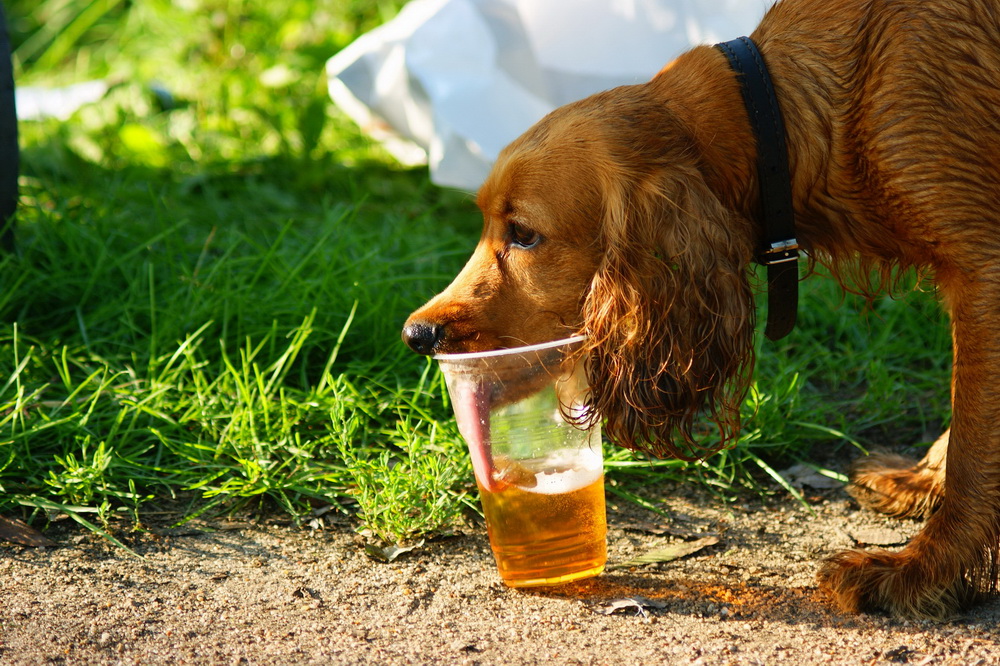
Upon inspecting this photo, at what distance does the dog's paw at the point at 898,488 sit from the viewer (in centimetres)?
298

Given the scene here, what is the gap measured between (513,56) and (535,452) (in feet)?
9.55

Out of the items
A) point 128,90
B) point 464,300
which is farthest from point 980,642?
point 128,90

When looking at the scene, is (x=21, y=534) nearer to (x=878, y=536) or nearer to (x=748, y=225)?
(x=748, y=225)

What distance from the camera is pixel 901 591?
98.0 inches

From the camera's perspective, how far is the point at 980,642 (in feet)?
7.65

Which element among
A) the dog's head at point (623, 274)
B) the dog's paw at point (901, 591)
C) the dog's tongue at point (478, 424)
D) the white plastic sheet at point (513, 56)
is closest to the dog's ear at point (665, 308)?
the dog's head at point (623, 274)

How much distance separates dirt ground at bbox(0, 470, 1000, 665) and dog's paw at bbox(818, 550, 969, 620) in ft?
0.12

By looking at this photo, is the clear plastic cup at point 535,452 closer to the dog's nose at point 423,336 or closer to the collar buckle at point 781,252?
the dog's nose at point 423,336

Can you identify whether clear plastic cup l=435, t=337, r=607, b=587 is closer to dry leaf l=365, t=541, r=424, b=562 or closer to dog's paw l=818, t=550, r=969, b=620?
dry leaf l=365, t=541, r=424, b=562

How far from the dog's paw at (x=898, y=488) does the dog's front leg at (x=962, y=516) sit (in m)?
0.45

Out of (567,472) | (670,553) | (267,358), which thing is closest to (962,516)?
(670,553)

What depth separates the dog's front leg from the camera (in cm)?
241

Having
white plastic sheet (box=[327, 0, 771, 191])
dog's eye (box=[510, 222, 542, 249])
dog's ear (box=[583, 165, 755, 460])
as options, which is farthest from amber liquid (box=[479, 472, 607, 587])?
white plastic sheet (box=[327, 0, 771, 191])

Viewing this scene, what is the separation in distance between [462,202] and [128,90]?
257cm
